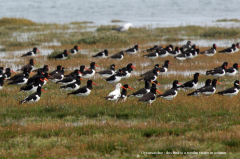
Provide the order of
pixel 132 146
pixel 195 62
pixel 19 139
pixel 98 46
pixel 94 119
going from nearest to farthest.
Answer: pixel 132 146 < pixel 19 139 < pixel 94 119 < pixel 195 62 < pixel 98 46

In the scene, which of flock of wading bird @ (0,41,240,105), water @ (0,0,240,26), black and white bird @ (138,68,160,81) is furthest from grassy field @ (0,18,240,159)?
water @ (0,0,240,26)

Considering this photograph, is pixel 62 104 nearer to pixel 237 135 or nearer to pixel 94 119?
pixel 94 119

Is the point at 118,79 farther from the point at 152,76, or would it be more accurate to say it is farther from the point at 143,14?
the point at 143,14

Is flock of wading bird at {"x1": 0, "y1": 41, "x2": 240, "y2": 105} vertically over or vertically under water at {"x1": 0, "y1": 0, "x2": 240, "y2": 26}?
under

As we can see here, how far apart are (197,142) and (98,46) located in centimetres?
2326

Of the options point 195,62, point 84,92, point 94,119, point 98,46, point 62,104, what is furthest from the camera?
point 98,46

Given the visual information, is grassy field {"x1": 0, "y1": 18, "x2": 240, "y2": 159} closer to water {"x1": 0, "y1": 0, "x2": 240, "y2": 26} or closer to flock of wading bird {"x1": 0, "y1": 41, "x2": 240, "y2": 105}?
flock of wading bird {"x1": 0, "y1": 41, "x2": 240, "y2": 105}

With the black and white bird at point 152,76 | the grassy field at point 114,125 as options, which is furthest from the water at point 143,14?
the grassy field at point 114,125

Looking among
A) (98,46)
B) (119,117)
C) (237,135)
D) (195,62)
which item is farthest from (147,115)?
(98,46)

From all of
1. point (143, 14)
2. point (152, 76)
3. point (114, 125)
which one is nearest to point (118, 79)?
point (152, 76)

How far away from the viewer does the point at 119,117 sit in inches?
444

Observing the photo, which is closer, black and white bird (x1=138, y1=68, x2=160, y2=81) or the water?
black and white bird (x1=138, y1=68, x2=160, y2=81)

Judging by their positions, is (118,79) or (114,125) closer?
(114,125)

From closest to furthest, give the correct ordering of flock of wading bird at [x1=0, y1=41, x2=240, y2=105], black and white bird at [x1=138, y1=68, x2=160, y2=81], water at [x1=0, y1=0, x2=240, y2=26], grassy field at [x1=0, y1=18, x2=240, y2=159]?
grassy field at [x1=0, y1=18, x2=240, y2=159]
flock of wading bird at [x1=0, y1=41, x2=240, y2=105]
black and white bird at [x1=138, y1=68, x2=160, y2=81]
water at [x1=0, y1=0, x2=240, y2=26]
